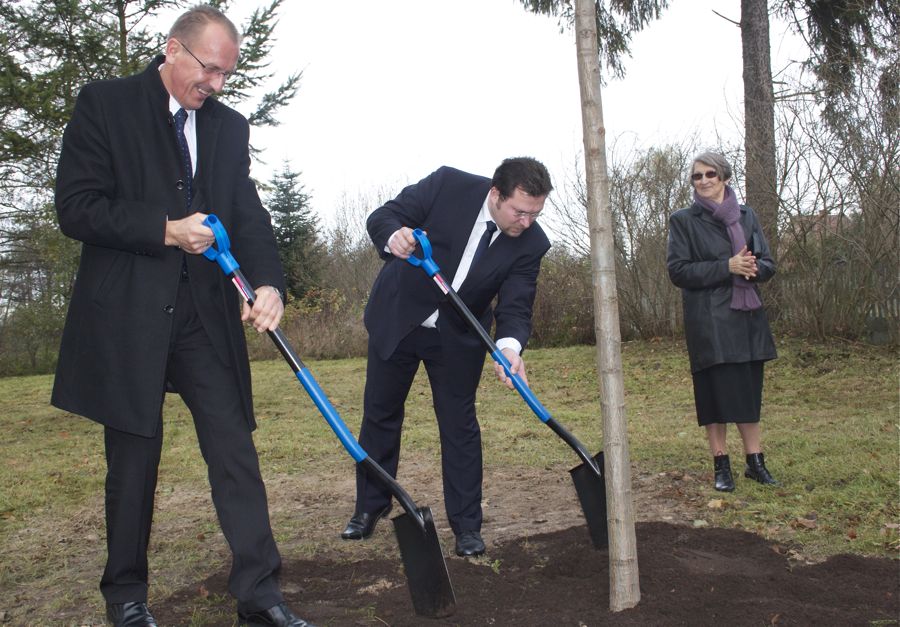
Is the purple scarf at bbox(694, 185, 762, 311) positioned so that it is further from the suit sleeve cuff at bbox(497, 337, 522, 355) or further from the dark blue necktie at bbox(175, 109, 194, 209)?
the dark blue necktie at bbox(175, 109, 194, 209)

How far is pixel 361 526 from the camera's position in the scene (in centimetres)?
437

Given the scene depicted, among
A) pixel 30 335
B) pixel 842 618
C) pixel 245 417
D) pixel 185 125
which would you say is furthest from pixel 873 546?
pixel 30 335

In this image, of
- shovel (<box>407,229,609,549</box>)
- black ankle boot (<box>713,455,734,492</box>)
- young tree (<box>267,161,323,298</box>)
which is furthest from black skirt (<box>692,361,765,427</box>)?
young tree (<box>267,161,323,298</box>)

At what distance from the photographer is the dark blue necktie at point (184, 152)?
308 centimetres

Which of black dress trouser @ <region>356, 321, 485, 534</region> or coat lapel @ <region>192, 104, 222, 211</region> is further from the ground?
coat lapel @ <region>192, 104, 222, 211</region>

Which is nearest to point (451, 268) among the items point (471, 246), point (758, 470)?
point (471, 246)

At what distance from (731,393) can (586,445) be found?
2.35 metres

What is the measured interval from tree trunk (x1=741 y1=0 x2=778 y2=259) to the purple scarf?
22.5ft

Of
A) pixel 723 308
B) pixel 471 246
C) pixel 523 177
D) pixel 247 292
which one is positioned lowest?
pixel 723 308

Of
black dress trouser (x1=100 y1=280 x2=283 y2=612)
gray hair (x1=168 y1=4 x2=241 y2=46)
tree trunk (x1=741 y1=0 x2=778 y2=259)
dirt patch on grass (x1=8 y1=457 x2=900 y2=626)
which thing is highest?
tree trunk (x1=741 y1=0 x2=778 y2=259)

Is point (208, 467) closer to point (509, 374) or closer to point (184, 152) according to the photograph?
point (184, 152)

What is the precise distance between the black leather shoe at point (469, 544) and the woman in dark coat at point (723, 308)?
1671mm

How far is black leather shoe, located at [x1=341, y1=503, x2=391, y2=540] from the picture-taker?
4.34 m

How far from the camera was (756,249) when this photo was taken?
→ 516 centimetres
